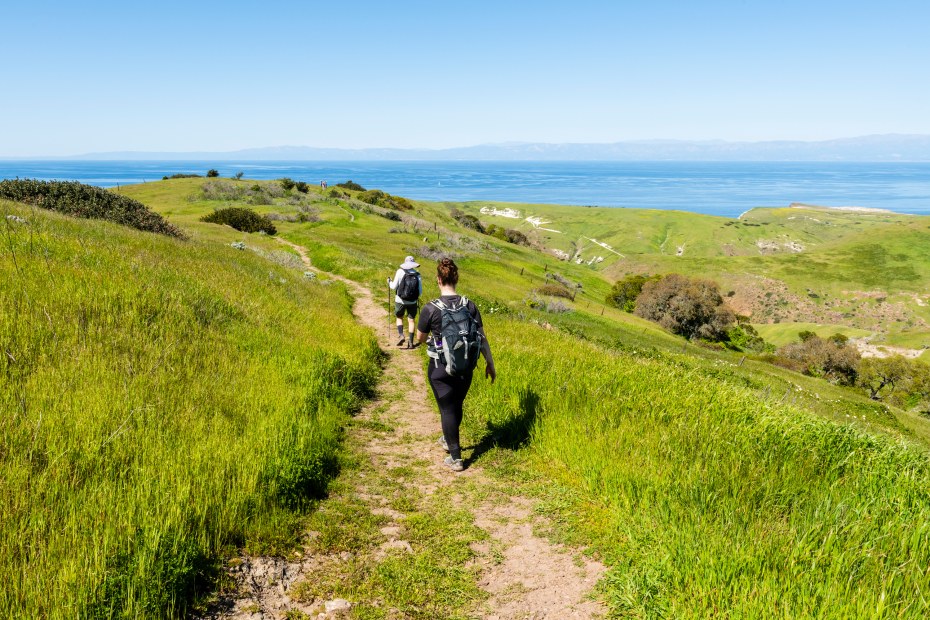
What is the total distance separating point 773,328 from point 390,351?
311ft

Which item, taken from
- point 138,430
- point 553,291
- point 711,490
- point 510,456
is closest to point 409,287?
point 510,456

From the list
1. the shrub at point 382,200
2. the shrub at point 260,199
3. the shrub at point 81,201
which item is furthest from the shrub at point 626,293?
the shrub at point 81,201

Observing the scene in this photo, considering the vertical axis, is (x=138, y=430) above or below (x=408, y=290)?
below

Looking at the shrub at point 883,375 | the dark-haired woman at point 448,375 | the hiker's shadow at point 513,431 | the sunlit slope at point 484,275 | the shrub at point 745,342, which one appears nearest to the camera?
the dark-haired woman at point 448,375

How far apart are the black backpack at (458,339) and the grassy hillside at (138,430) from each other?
2004 mm

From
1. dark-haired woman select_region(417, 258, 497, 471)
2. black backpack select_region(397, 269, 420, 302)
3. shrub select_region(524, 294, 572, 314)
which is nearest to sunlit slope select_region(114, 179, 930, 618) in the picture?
dark-haired woman select_region(417, 258, 497, 471)

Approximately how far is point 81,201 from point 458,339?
21259 millimetres

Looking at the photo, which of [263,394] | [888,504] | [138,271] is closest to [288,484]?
[263,394]

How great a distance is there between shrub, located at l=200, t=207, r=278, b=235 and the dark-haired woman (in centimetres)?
3850

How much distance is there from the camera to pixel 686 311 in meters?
66.6

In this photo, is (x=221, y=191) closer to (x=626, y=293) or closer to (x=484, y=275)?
(x=484, y=275)

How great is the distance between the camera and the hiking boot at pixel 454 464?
6.75m

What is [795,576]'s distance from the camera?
3.51m

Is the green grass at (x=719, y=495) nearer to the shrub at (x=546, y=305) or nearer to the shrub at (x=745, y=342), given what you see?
the shrub at (x=546, y=305)
